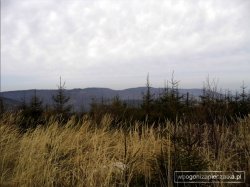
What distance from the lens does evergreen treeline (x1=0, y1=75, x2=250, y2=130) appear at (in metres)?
5.81

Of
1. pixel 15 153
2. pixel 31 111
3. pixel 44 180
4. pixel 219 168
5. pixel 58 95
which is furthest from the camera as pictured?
pixel 58 95

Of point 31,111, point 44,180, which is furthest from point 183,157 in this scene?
point 31,111

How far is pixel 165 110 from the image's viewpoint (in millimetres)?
15141

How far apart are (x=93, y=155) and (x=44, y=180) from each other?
0.82m

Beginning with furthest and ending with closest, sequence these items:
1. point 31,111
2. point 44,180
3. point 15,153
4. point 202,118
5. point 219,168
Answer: point 31,111
point 15,153
point 202,118
point 44,180
point 219,168

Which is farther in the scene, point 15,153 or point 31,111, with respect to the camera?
point 31,111

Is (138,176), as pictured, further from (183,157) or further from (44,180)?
(44,180)

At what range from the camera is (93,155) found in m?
5.89

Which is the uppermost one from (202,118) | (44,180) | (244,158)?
(202,118)

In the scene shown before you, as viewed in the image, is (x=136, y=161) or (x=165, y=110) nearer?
(x=136, y=161)

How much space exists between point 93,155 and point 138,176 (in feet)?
2.80

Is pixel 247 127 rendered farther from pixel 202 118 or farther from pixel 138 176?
pixel 138 176

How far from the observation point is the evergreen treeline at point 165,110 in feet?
19.1

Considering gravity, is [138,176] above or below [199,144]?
below
